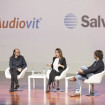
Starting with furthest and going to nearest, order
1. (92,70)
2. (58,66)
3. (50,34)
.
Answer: (50,34) → (58,66) → (92,70)

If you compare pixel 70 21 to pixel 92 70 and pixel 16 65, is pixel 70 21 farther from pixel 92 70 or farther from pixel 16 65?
pixel 92 70

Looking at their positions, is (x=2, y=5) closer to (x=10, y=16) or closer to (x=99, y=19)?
(x=10, y=16)

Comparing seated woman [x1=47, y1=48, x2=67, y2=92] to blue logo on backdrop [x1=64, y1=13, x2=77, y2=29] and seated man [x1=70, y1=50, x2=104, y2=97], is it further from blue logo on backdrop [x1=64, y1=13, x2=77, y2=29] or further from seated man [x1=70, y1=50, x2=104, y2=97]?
blue logo on backdrop [x1=64, y1=13, x2=77, y2=29]

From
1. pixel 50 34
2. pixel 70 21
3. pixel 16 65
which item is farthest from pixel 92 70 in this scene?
pixel 50 34

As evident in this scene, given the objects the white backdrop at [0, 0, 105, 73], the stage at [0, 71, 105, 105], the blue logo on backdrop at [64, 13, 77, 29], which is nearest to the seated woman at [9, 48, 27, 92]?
the stage at [0, 71, 105, 105]

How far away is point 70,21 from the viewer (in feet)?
56.0

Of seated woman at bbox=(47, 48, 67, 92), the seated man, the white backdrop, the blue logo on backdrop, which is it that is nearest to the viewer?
the seated man

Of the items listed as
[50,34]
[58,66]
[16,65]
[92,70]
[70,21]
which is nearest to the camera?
[92,70]

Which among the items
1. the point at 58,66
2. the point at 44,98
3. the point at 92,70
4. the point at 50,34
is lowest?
the point at 44,98

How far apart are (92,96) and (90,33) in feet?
19.6

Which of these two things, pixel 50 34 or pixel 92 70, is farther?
pixel 50 34

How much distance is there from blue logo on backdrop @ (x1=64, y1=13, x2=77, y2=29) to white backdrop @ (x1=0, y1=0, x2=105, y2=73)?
0.38 ft

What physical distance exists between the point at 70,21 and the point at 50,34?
0.98 metres

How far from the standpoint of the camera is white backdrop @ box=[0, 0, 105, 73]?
16797 millimetres
